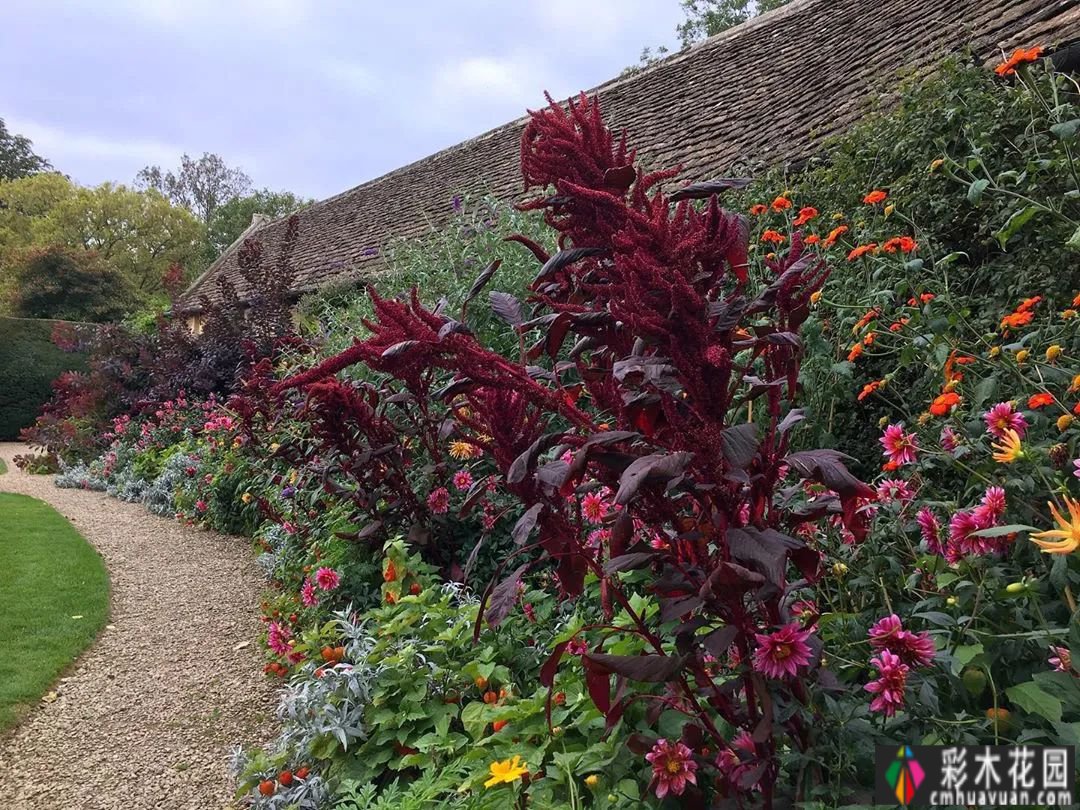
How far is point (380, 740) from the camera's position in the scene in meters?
2.13

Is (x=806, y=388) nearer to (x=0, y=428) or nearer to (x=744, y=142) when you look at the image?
(x=744, y=142)

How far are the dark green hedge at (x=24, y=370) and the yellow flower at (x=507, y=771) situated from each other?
19.0 metres

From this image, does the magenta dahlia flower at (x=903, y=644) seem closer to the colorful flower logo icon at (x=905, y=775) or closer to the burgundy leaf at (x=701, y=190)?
the colorful flower logo icon at (x=905, y=775)

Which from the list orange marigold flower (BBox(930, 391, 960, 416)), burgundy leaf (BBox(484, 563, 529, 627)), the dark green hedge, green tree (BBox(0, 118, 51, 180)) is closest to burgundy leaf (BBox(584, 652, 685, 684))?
burgundy leaf (BBox(484, 563, 529, 627))

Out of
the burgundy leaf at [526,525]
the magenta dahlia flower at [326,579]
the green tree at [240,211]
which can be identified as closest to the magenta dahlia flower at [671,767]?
the burgundy leaf at [526,525]

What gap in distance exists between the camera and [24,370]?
16.7 meters

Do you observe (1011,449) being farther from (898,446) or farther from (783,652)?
(783,652)

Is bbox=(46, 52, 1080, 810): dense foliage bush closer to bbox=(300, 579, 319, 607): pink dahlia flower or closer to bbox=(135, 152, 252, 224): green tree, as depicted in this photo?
bbox=(300, 579, 319, 607): pink dahlia flower

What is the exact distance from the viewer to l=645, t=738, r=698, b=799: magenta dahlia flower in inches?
49.9

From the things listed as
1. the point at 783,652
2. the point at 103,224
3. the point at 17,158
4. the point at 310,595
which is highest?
the point at 17,158

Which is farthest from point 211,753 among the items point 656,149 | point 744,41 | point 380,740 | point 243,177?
point 243,177

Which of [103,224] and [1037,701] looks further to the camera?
[103,224]

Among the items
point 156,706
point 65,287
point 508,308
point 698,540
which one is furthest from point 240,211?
point 698,540

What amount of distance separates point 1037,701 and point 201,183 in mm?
52626
